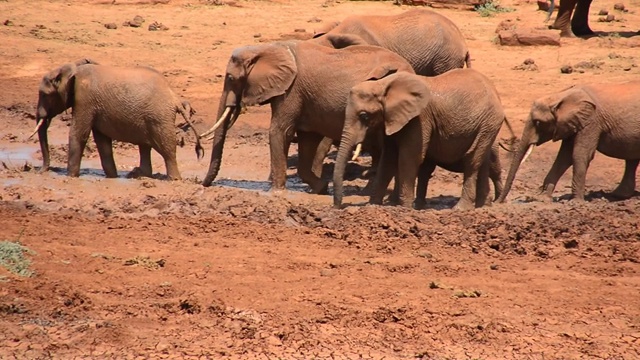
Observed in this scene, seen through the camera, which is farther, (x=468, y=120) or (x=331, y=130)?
(x=331, y=130)

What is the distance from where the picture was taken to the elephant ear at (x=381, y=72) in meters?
11.5

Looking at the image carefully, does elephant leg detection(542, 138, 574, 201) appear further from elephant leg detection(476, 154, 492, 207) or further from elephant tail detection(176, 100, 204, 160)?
elephant tail detection(176, 100, 204, 160)

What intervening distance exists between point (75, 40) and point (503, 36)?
6.35 metres

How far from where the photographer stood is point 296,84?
39.4 feet

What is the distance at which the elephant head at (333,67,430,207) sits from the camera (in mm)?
10844

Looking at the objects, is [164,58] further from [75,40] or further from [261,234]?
[261,234]

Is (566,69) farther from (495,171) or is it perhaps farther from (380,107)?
(380,107)

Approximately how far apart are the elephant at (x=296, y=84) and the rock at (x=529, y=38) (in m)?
6.42

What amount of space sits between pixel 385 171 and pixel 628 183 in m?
2.69

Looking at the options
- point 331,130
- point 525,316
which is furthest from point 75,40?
point 525,316

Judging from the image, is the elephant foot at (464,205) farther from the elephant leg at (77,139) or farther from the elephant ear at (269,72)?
the elephant leg at (77,139)

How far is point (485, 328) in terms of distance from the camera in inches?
311

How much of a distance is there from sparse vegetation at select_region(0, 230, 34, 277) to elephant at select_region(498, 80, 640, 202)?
16.2ft

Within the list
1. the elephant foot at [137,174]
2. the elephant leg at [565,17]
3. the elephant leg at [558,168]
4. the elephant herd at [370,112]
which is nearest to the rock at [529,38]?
the elephant leg at [565,17]
